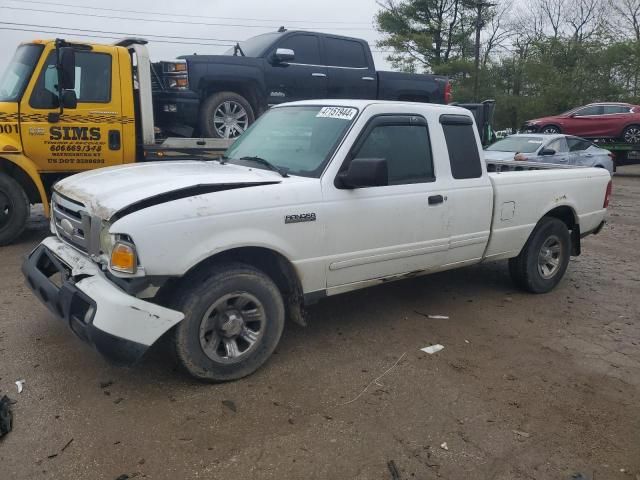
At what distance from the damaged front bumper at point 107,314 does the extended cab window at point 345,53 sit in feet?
23.3

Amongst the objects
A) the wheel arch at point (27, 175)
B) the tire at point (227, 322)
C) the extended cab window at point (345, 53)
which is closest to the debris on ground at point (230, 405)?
the tire at point (227, 322)

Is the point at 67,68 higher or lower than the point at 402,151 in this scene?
higher

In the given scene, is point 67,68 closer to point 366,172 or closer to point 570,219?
point 366,172

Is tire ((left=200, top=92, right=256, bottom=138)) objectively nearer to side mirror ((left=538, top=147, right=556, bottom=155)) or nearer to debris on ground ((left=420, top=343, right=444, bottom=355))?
debris on ground ((left=420, top=343, right=444, bottom=355))

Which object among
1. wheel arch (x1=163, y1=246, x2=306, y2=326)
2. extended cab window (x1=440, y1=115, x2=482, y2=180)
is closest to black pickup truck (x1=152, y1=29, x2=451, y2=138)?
extended cab window (x1=440, y1=115, x2=482, y2=180)

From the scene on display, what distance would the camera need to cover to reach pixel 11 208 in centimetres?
679

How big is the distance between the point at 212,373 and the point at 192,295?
1.73ft

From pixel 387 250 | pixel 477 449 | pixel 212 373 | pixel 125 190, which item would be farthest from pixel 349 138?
pixel 477 449

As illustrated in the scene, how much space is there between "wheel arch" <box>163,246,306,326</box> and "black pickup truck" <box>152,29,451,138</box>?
15.8 ft

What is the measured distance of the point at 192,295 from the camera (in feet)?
11.1

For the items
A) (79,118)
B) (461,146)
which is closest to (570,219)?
(461,146)

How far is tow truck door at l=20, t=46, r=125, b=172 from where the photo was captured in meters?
6.58

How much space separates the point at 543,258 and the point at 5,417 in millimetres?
4866

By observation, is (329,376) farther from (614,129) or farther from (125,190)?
(614,129)
